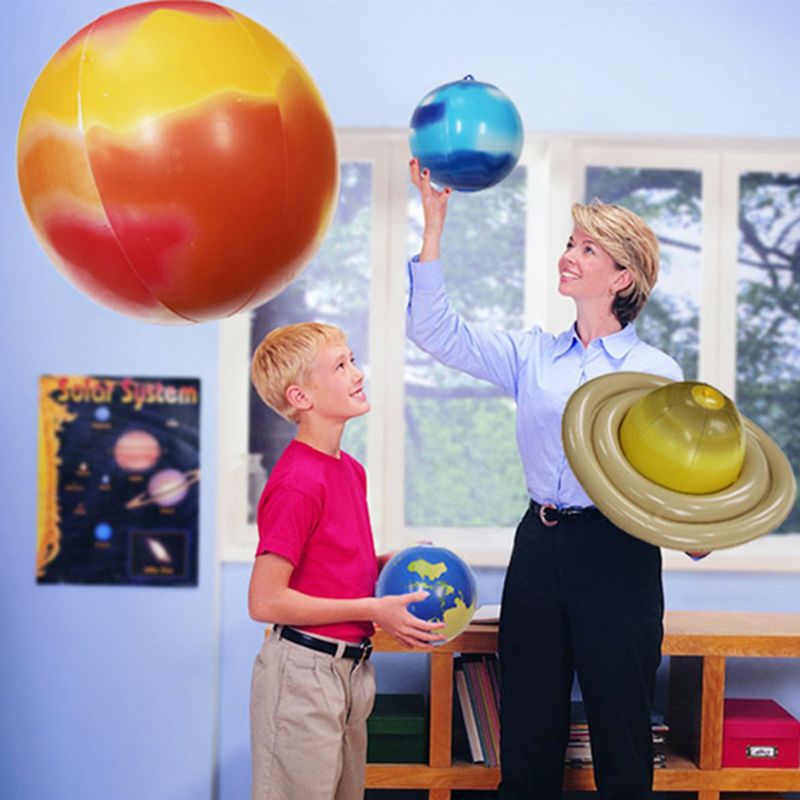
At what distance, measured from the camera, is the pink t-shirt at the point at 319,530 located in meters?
1.64

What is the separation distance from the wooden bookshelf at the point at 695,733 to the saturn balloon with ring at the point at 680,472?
3.13ft

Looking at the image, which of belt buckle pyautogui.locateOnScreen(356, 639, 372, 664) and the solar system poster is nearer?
belt buckle pyautogui.locateOnScreen(356, 639, 372, 664)

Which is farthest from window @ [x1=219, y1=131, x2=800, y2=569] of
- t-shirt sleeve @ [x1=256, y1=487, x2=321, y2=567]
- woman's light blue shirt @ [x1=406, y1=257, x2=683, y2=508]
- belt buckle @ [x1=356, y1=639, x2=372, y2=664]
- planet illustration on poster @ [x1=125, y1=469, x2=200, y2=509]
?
t-shirt sleeve @ [x1=256, y1=487, x2=321, y2=567]

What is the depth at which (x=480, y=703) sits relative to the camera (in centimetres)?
252

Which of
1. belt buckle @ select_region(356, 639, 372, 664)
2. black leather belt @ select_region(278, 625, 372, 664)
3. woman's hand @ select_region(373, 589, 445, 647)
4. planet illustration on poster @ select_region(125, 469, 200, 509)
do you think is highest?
planet illustration on poster @ select_region(125, 469, 200, 509)

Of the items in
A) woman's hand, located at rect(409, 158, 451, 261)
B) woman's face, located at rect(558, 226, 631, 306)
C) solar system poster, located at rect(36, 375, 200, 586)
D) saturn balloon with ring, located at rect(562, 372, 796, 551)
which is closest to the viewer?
saturn balloon with ring, located at rect(562, 372, 796, 551)

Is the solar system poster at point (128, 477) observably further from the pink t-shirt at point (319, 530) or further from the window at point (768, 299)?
the window at point (768, 299)

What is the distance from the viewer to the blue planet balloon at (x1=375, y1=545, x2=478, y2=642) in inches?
64.1

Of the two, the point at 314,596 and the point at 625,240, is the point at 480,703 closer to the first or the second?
the point at 314,596

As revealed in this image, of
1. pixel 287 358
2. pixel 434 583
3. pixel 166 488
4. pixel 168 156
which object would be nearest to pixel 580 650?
pixel 434 583

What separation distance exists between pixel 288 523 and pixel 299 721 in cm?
32

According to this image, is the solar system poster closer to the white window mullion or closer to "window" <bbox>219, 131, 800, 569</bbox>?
"window" <bbox>219, 131, 800, 569</bbox>

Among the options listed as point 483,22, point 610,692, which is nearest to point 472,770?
point 610,692

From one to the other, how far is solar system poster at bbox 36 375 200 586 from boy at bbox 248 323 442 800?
1074 mm
